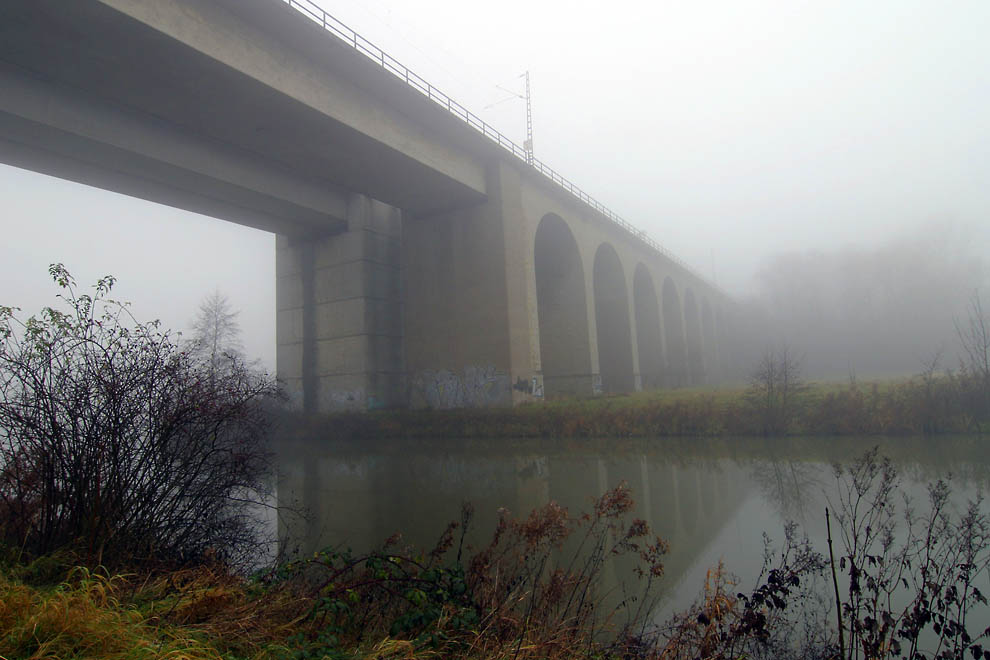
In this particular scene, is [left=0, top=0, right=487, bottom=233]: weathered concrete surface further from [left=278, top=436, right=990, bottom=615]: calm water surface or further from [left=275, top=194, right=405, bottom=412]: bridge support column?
[left=278, top=436, right=990, bottom=615]: calm water surface

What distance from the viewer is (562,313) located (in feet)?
104

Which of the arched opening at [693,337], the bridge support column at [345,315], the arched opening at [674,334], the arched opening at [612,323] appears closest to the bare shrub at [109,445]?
the bridge support column at [345,315]

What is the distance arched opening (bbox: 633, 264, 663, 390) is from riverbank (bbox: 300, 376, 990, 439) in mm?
19875

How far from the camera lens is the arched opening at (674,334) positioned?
4556cm

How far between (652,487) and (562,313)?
22092 millimetres

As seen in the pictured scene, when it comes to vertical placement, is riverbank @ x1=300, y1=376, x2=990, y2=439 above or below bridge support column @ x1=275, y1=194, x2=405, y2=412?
below

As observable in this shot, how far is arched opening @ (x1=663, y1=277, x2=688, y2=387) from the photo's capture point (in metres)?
45.6

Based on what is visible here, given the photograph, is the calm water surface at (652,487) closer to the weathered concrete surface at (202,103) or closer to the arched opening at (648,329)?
the weathered concrete surface at (202,103)

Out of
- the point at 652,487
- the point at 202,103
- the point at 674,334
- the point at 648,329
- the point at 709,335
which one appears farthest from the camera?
the point at 709,335

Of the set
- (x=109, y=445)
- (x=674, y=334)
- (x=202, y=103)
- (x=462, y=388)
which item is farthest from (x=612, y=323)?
(x=109, y=445)

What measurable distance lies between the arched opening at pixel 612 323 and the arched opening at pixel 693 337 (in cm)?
1622

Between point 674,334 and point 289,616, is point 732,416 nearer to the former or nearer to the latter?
point 289,616

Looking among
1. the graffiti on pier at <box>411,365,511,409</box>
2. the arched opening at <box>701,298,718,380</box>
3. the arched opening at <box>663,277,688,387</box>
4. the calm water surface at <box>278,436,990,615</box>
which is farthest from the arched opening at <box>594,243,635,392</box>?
the arched opening at <box>701,298,718,380</box>

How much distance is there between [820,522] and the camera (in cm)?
687
